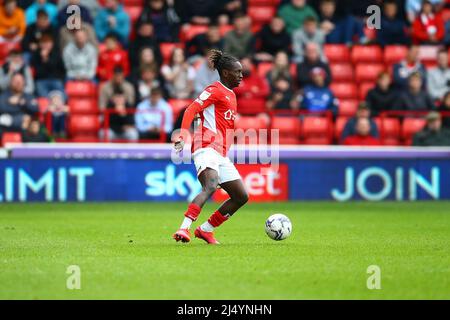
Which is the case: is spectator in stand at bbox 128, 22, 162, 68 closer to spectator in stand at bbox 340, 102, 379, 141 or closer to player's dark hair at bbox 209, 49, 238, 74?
spectator in stand at bbox 340, 102, 379, 141

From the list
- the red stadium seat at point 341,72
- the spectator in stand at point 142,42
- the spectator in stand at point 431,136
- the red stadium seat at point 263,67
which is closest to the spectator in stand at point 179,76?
the spectator in stand at point 142,42

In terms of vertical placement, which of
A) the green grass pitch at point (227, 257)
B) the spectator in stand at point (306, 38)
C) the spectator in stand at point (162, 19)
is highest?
the spectator in stand at point (162, 19)

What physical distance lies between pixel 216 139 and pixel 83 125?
10.2 meters

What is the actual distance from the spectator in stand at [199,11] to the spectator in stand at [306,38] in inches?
77.3

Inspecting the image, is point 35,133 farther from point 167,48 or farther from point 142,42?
point 167,48

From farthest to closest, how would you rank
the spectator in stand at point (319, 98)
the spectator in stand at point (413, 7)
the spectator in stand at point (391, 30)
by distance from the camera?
the spectator in stand at point (413, 7) → the spectator in stand at point (391, 30) → the spectator in stand at point (319, 98)

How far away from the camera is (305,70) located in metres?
23.2

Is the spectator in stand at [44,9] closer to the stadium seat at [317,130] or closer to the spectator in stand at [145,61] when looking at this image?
the spectator in stand at [145,61]

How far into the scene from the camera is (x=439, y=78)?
78.7 ft

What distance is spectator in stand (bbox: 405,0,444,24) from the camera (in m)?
25.4

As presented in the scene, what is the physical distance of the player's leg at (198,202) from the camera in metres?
11.6

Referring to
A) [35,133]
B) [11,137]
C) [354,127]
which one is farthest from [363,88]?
[11,137]

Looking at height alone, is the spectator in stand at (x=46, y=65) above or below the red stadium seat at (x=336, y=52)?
below

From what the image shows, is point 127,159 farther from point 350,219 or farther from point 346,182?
point 350,219
